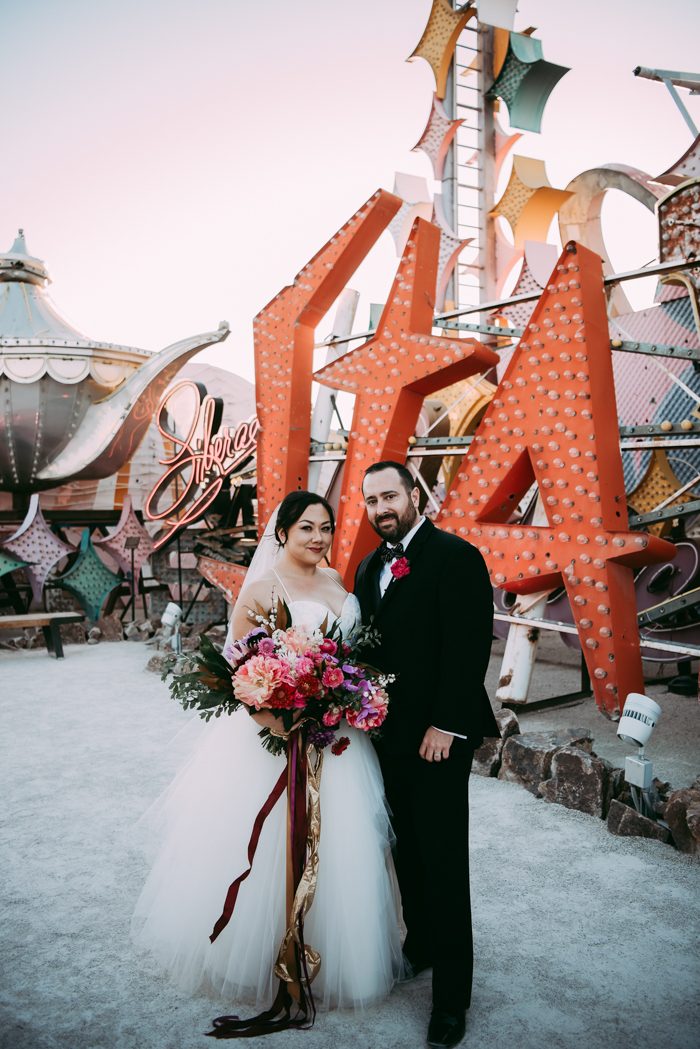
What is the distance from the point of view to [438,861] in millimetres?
2494

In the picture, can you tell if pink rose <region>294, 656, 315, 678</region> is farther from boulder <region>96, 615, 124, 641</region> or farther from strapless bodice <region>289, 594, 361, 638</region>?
boulder <region>96, 615, 124, 641</region>

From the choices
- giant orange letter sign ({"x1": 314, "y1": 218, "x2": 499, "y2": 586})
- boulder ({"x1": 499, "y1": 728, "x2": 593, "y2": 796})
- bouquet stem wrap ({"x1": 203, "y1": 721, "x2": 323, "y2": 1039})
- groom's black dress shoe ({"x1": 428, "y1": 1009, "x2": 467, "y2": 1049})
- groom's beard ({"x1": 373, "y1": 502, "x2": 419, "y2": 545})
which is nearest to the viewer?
groom's black dress shoe ({"x1": 428, "y1": 1009, "x2": 467, "y2": 1049})

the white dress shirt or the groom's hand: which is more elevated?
the white dress shirt

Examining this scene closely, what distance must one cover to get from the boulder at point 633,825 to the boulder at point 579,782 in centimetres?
19

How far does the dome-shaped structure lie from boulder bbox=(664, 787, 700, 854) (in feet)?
39.3

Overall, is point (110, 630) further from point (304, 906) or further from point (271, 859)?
point (304, 906)

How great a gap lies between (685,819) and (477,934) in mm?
1444

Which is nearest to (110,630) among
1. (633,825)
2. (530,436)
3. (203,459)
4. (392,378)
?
(203,459)

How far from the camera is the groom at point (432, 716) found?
2.46 m

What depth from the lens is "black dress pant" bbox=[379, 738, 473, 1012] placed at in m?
2.44

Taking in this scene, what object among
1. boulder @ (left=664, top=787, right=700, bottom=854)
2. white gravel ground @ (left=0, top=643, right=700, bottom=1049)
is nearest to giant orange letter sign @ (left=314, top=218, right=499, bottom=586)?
white gravel ground @ (left=0, top=643, right=700, bottom=1049)

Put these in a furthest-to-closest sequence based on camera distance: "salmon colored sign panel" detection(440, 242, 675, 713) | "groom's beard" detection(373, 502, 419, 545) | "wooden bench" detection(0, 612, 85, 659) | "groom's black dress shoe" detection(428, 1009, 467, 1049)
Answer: "wooden bench" detection(0, 612, 85, 659) → "salmon colored sign panel" detection(440, 242, 675, 713) → "groom's beard" detection(373, 502, 419, 545) → "groom's black dress shoe" detection(428, 1009, 467, 1049)

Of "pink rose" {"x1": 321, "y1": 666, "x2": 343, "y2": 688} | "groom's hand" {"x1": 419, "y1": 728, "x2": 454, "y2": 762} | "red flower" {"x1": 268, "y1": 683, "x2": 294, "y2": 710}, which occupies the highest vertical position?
"pink rose" {"x1": 321, "y1": 666, "x2": 343, "y2": 688}

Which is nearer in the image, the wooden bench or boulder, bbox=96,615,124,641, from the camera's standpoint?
the wooden bench
